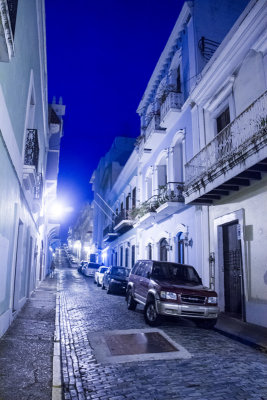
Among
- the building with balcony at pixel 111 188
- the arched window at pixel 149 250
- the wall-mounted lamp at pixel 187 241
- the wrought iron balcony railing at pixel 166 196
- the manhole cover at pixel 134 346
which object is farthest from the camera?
the building with balcony at pixel 111 188

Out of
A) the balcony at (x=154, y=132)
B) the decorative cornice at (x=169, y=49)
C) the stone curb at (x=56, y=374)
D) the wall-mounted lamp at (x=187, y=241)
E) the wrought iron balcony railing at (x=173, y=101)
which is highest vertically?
the decorative cornice at (x=169, y=49)

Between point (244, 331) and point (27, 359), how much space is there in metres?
5.55

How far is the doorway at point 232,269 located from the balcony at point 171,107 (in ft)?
21.7

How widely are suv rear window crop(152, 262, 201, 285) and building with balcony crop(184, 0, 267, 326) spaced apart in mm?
1615

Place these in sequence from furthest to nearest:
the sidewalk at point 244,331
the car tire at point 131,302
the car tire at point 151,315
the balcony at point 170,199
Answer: the balcony at point 170,199 → the car tire at point 131,302 → the car tire at point 151,315 → the sidewalk at point 244,331

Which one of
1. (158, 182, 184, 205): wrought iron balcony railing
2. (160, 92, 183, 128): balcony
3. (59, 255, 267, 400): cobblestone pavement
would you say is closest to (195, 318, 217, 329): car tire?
(59, 255, 267, 400): cobblestone pavement

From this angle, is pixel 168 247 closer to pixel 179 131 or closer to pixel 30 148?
pixel 179 131

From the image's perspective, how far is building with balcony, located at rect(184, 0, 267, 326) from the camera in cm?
890

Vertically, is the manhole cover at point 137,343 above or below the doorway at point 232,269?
below

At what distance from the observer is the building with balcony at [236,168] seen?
890 cm

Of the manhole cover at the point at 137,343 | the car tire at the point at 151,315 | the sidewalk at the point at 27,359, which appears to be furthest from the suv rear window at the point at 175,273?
the sidewalk at the point at 27,359

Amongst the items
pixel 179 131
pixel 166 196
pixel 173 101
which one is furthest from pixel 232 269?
pixel 173 101

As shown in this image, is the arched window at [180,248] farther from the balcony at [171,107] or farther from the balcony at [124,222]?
the balcony at [124,222]

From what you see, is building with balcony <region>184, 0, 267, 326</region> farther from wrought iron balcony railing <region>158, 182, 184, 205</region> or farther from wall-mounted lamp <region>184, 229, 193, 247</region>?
wrought iron balcony railing <region>158, 182, 184, 205</region>
